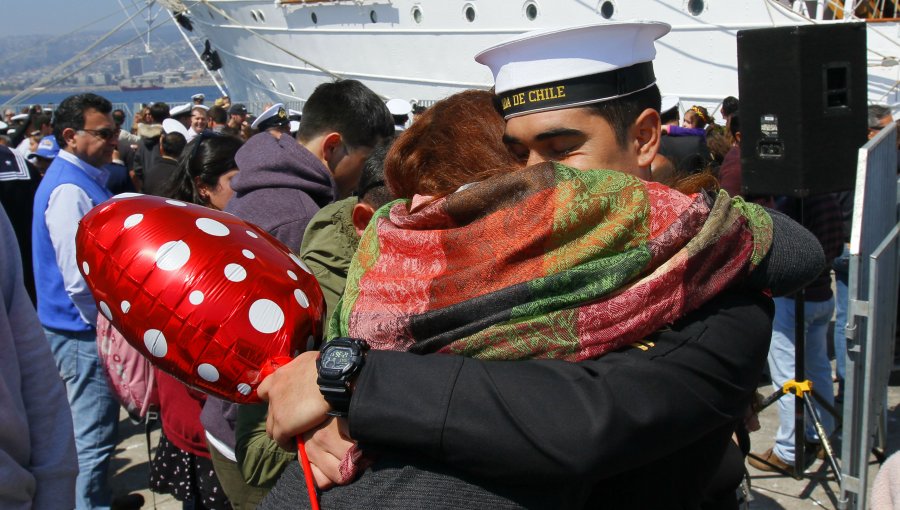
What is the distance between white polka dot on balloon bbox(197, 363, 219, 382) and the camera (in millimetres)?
1439

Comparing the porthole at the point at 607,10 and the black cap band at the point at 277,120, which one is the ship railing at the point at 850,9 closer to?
the porthole at the point at 607,10

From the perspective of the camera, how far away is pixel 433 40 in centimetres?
1672

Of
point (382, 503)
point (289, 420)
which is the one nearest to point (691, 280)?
point (382, 503)

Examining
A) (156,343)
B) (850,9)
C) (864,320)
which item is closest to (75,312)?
(156,343)

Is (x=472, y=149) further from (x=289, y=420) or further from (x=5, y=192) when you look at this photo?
(x=5, y=192)

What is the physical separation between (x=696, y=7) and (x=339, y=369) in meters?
13.3

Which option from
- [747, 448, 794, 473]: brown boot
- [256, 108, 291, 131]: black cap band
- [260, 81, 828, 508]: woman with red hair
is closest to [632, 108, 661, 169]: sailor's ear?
[260, 81, 828, 508]: woman with red hair

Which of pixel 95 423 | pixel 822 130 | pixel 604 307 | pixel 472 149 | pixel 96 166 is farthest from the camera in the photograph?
pixel 822 130

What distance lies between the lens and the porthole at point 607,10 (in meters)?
13.6

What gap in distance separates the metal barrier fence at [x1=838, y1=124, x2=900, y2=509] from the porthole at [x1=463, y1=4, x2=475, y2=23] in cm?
1252

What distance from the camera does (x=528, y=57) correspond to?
1519 millimetres

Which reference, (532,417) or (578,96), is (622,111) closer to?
(578,96)

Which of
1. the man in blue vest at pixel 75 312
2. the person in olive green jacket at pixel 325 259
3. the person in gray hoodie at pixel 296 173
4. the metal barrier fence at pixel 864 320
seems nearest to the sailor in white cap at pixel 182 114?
the man in blue vest at pixel 75 312

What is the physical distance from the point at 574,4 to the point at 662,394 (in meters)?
13.8
